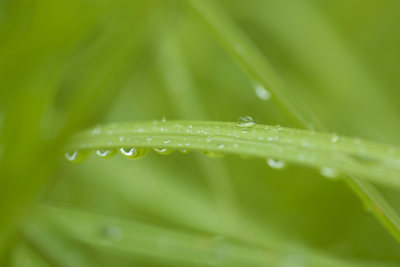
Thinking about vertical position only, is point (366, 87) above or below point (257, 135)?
above

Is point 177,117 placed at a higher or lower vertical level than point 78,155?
higher

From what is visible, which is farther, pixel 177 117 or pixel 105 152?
pixel 177 117

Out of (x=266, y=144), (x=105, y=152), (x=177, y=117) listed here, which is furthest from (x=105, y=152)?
(x=177, y=117)

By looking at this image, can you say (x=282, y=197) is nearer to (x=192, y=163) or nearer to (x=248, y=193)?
(x=248, y=193)

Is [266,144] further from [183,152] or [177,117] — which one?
[177,117]

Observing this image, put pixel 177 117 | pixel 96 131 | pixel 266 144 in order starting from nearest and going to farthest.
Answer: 1. pixel 266 144
2. pixel 96 131
3. pixel 177 117

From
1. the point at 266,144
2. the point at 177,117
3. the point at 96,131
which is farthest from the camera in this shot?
the point at 177,117

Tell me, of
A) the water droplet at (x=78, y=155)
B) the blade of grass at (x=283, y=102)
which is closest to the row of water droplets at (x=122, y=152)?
the water droplet at (x=78, y=155)

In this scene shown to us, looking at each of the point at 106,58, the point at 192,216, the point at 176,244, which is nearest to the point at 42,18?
the point at 106,58
